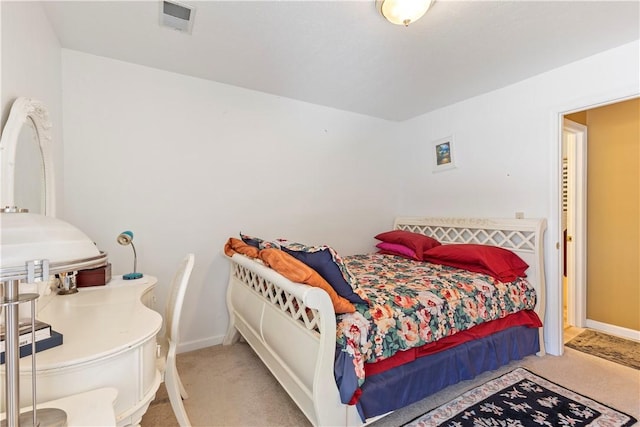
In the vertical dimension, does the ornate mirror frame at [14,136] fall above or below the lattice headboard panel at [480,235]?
above

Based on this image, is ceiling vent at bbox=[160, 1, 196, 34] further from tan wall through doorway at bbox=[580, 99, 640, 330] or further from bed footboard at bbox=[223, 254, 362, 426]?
tan wall through doorway at bbox=[580, 99, 640, 330]

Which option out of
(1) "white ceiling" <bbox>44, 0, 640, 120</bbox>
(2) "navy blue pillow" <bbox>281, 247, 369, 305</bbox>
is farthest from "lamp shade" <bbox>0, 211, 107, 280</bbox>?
(1) "white ceiling" <bbox>44, 0, 640, 120</bbox>

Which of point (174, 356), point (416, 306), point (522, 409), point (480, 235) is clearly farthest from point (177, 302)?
point (480, 235)

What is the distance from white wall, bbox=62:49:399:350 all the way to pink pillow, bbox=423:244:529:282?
1.23 m

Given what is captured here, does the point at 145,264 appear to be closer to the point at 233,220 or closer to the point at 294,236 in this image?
the point at 233,220

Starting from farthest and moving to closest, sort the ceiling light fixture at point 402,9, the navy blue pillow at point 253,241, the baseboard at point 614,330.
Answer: the baseboard at point 614,330
the navy blue pillow at point 253,241
the ceiling light fixture at point 402,9

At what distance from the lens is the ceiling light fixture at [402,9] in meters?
1.61

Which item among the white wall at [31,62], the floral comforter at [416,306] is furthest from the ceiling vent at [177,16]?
the floral comforter at [416,306]

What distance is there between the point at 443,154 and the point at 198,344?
3269mm

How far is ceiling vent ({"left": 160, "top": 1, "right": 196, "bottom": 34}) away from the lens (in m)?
1.78

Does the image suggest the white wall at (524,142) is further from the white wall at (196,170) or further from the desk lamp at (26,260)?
the desk lamp at (26,260)

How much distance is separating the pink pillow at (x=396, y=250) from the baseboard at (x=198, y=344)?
1974 millimetres

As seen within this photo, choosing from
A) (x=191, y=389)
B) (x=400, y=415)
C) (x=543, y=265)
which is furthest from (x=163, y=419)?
(x=543, y=265)

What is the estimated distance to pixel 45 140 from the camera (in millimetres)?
1677
